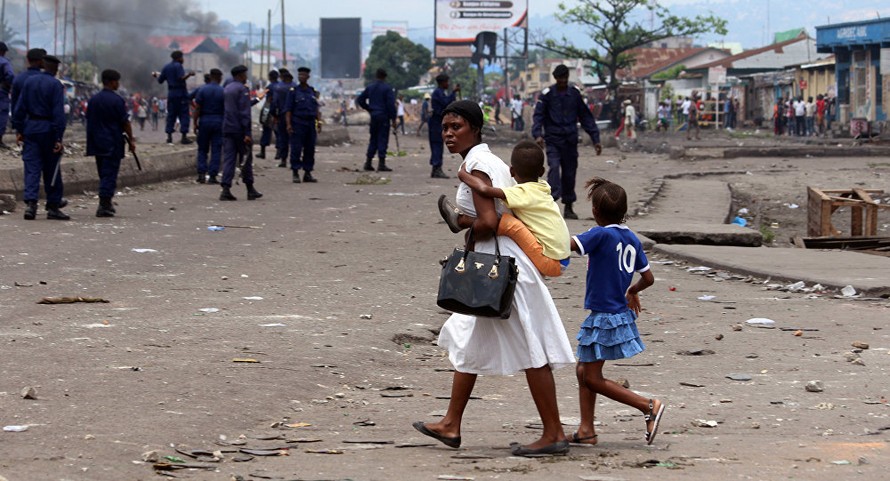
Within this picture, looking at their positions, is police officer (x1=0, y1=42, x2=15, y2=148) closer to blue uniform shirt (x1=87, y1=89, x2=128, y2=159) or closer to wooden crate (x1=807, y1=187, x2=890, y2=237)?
blue uniform shirt (x1=87, y1=89, x2=128, y2=159)

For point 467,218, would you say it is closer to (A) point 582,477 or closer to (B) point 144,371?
(A) point 582,477

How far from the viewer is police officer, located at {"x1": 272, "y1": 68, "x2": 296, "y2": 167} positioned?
20.9m

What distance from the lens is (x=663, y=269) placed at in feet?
34.7

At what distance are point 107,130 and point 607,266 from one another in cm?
935

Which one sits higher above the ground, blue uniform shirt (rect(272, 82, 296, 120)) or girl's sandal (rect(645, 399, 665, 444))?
blue uniform shirt (rect(272, 82, 296, 120))

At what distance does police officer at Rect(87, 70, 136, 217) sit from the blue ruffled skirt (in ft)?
30.0

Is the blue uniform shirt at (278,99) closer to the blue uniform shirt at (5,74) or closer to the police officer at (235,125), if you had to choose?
the blue uniform shirt at (5,74)

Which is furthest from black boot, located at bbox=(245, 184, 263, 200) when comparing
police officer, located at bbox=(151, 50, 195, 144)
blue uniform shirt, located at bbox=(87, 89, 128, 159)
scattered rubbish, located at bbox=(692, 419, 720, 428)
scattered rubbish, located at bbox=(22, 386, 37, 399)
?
scattered rubbish, located at bbox=(692, 419, 720, 428)

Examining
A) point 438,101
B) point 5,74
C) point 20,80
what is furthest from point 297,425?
point 438,101

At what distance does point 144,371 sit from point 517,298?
2080 millimetres

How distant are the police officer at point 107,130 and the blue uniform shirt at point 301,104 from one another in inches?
220

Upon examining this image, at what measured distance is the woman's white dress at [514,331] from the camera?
193 inches

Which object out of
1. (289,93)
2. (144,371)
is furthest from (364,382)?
(289,93)

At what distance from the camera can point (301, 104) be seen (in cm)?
1906
